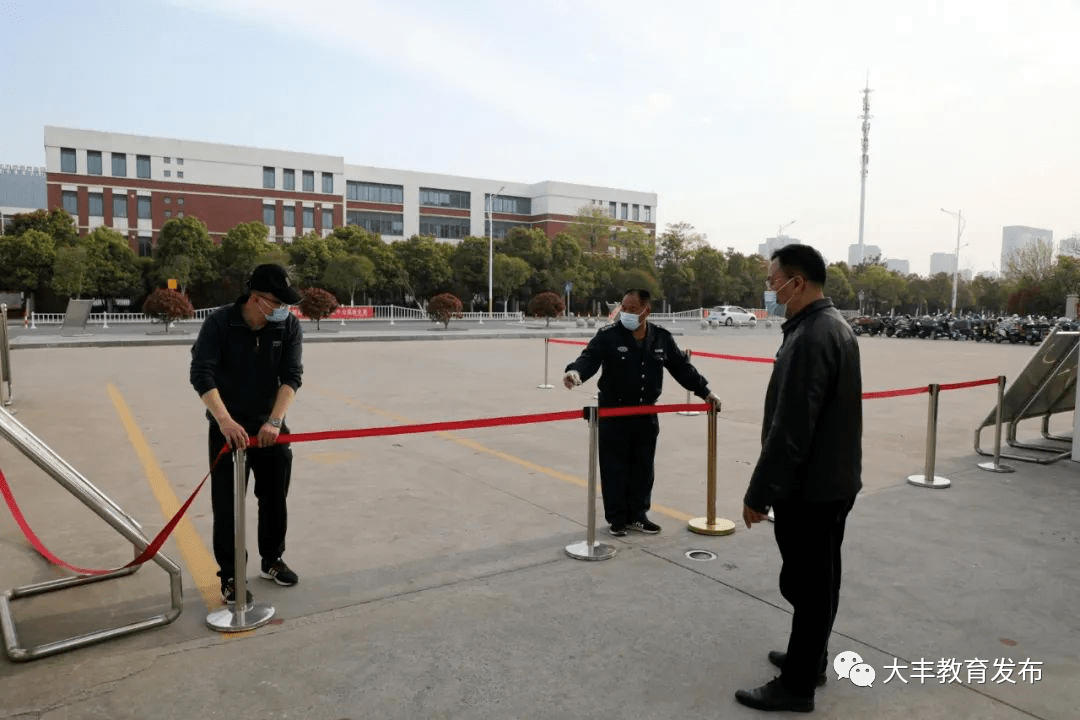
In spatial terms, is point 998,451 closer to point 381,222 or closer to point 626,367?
point 626,367

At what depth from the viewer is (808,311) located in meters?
3.05

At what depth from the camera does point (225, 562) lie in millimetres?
4051

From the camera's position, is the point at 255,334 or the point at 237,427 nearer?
the point at 237,427

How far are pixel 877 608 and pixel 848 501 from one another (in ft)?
4.69

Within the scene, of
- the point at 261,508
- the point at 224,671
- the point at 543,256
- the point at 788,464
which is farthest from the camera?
the point at 543,256

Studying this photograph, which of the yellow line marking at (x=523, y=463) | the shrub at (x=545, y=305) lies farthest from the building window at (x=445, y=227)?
the yellow line marking at (x=523, y=463)

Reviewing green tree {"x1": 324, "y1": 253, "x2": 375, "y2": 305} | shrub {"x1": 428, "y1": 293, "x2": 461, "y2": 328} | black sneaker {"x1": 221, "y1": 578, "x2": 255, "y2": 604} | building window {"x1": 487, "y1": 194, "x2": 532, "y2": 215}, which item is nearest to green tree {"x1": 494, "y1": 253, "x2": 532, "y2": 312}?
green tree {"x1": 324, "y1": 253, "x2": 375, "y2": 305}

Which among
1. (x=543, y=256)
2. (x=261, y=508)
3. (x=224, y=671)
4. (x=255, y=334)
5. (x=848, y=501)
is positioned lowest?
(x=224, y=671)

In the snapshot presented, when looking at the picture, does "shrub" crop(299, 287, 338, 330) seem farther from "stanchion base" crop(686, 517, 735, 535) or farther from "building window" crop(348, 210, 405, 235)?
"building window" crop(348, 210, 405, 235)

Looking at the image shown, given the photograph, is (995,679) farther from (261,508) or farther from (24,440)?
(24,440)

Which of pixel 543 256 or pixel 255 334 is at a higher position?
pixel 543 256

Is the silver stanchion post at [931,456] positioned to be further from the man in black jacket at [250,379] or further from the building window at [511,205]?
the building window at [511,205]

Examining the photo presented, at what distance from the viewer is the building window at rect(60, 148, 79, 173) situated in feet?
205

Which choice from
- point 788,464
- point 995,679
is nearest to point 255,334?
point 788,464
